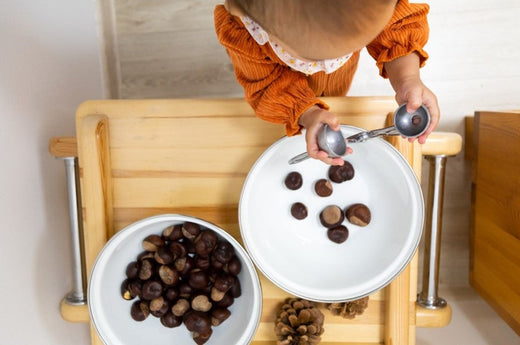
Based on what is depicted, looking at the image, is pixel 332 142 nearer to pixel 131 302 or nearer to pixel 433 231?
pixel 433 231

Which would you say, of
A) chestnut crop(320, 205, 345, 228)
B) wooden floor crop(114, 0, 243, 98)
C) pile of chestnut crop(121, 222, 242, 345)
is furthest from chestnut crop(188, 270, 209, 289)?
wooden floor crop(114, 0, 243, 98)

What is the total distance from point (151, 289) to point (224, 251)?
125 mm

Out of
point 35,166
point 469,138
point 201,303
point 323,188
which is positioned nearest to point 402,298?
point 323,188

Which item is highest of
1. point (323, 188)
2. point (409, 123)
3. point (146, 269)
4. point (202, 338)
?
point (409, 123)

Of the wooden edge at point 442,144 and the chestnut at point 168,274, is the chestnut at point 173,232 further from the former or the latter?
the wooden edge at point 442,144

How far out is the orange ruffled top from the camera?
0.56 m

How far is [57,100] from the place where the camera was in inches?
31.8

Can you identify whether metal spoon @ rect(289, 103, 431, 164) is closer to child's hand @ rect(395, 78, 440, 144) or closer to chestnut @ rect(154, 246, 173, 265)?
child's hand @ rect(395, 78, 440, 144)

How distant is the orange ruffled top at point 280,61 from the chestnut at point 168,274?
0.27 m

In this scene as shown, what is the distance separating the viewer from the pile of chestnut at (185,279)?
635 millimetres

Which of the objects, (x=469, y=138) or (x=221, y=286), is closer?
(x=221, y=286)

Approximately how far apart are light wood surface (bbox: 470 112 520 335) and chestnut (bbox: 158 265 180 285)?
1.92 ft

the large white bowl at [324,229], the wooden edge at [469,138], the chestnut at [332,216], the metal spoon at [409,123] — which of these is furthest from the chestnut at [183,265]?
the wooden edge at [469,138]

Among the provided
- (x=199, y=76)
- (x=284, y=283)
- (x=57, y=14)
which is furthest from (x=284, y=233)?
(x=57, y=14)
